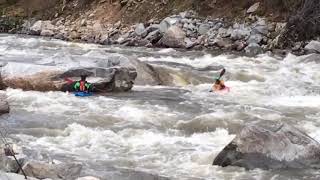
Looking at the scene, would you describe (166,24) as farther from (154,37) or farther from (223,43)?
(223,43)

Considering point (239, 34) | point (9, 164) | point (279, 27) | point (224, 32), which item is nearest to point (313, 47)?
point (279, 27)

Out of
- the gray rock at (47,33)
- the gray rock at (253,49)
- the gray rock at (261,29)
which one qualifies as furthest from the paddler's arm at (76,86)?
the gray rock at (47,33)

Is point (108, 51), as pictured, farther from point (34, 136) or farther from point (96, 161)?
point (96, 161)

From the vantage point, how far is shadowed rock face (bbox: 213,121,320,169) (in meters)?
7.52

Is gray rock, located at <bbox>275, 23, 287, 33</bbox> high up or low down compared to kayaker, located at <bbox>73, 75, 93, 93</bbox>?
up

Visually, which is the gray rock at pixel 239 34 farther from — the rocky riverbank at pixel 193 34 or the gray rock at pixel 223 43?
the gray rock at pixel 223 43

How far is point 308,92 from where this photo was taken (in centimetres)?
1292

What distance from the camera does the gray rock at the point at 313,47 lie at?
17.8 m

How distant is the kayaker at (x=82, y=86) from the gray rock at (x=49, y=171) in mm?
5987

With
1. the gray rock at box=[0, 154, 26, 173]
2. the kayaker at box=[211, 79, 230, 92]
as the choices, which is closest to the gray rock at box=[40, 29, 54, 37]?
the kayaker at box=[211, 79, 230, 92]

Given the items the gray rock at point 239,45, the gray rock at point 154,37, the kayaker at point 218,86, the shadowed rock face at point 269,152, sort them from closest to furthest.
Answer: the shadowed rock face at point 269,152 < the kayaker at point 218,86 < the gray rock at point 239,45 < the gray rock at point 154,37

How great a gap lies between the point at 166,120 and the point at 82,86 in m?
2.90

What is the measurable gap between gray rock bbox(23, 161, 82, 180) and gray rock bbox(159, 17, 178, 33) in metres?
15.2

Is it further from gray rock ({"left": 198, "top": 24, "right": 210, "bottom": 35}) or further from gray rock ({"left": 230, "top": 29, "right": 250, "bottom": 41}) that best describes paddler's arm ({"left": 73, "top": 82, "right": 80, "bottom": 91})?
gray rock ({"left": 198, "top": 24, "right": 210, "bottom": 35})
